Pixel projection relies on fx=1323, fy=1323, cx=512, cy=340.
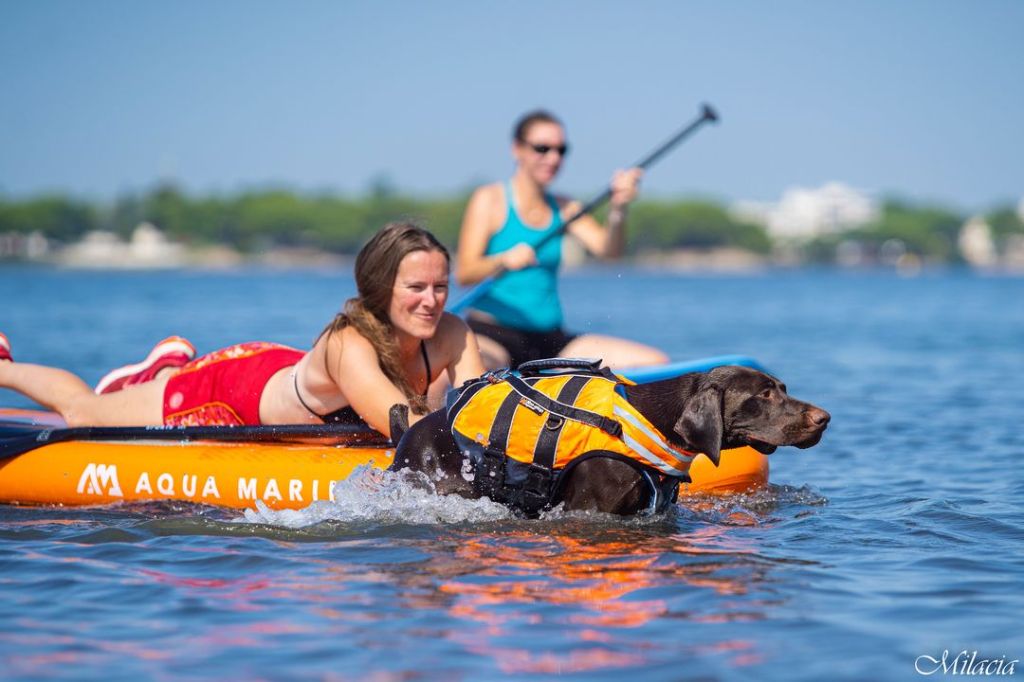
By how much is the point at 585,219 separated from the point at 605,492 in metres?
3.70

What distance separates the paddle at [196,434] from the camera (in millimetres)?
6863

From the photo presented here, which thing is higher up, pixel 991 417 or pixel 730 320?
pixel 730 320

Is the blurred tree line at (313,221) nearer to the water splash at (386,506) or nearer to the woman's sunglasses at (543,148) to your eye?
the woman's sunglasses at (543,148)

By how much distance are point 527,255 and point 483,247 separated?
35 cm

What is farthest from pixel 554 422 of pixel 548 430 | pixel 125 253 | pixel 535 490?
pixel 125 253

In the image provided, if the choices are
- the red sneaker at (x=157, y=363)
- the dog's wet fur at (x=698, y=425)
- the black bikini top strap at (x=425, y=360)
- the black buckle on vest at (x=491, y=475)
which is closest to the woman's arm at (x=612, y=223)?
the black bikini top strap at (x=425, y=360)

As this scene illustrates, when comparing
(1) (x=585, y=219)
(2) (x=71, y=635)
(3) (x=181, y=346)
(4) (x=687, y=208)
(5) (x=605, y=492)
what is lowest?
(2) (x=71, y=635)

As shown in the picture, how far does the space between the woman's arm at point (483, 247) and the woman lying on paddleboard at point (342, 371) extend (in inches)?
52.9

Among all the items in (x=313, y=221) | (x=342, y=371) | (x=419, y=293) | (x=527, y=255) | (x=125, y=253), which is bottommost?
(x=342, y=371)

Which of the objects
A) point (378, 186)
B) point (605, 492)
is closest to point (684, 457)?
point (605, 492)

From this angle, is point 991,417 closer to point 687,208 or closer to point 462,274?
point 462,274

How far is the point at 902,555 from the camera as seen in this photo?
5863 millimetres

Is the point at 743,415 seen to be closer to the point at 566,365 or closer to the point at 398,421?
the point at 566,365

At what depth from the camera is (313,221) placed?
16100cm
